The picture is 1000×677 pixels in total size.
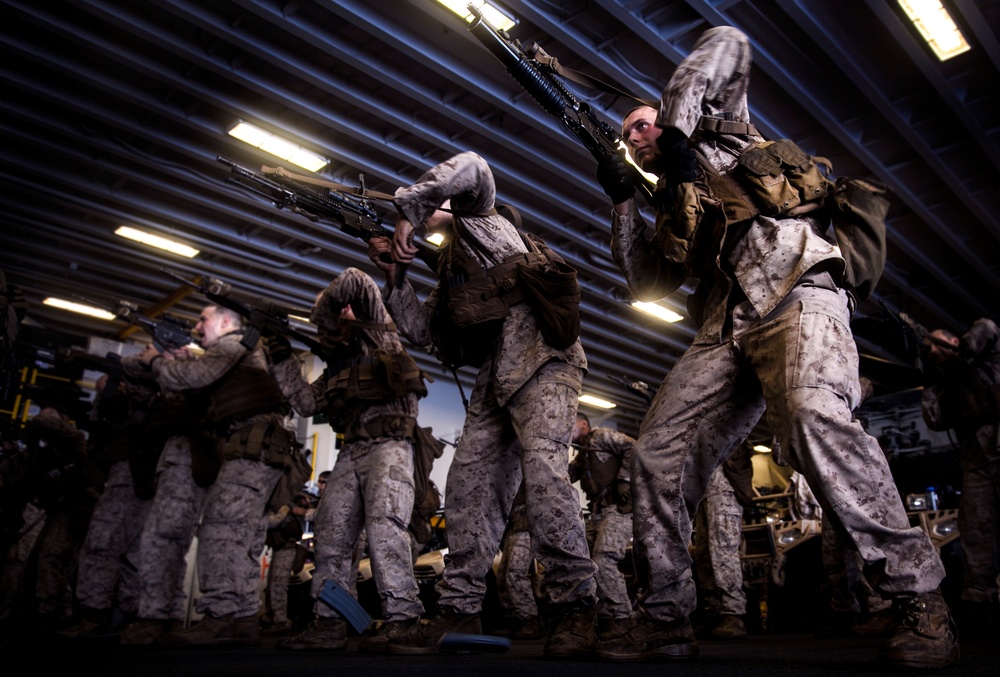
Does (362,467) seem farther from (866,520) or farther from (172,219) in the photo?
(172,219)

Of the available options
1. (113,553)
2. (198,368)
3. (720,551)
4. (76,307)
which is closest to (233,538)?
(198,368)

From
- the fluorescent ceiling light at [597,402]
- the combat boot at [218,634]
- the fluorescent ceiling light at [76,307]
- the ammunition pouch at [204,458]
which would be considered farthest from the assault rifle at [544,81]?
the fluorescent ceiling light at [597,402]

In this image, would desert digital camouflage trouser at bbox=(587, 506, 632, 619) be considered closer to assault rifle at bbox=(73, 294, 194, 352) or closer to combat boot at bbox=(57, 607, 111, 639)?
combat boot at bbox=(57, 607, 111, 639)

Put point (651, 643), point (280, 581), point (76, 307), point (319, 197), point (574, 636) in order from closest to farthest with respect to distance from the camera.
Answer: point (651, 643) → point (574, 636) → point (319, 197) → point (280, 581) → point (76, 307)

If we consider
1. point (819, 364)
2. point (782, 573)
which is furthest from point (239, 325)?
point (782, 573)

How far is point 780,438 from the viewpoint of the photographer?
182cm

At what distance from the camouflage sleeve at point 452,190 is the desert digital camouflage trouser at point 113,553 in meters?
3.58

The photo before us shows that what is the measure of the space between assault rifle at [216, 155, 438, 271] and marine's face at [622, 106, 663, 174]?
1.78 meters

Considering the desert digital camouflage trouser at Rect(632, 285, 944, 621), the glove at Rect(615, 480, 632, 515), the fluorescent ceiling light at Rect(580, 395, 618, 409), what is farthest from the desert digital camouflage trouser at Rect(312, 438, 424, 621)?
the fluorescent ceiling light at Rect(580, 395, 618, 409)

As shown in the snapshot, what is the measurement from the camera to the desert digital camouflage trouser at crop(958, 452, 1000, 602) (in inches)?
183

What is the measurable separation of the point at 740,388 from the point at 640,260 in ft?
2.20

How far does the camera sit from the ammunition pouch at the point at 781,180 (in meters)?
2.04

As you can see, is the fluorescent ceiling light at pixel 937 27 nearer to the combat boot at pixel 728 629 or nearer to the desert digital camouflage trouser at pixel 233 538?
the combat boot at pixel 728 629

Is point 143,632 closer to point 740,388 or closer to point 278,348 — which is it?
point 278,348
